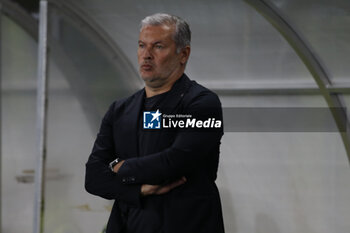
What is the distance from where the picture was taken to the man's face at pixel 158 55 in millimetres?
2842

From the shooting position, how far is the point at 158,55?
287cm

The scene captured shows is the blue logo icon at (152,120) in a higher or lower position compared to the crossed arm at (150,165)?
higher

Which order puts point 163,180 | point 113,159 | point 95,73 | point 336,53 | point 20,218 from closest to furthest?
point 163,180, point 113,159, point 336,53, point 95,73, point 20,218

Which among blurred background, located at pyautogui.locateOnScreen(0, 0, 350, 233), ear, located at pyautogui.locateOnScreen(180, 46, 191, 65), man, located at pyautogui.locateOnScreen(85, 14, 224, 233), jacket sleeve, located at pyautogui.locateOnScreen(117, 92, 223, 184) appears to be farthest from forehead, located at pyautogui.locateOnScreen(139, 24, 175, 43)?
blurred background, located at pyautogui.locateOnScreen(0, 0, 350, 233)

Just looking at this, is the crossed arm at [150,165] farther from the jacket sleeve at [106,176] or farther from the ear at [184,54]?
the ear at [184,54]

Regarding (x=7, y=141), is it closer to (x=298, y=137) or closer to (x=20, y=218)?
(x=20, y=218)

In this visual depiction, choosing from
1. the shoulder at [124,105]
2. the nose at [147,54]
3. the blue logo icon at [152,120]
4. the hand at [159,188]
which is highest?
the nose at [147,54]

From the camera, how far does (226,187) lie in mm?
3820

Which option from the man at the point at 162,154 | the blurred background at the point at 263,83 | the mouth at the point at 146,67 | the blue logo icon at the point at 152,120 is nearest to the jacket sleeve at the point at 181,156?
the man at the point at 162,154

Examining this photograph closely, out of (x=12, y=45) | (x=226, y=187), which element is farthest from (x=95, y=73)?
(x=12, y=45)

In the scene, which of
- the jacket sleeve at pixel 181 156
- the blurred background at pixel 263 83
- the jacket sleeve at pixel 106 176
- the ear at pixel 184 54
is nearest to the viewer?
the jacket sleeve at pixel 181 156

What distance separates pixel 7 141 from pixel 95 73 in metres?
2.39

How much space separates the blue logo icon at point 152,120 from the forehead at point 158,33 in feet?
1.25

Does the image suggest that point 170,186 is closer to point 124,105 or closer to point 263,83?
point 124,105
